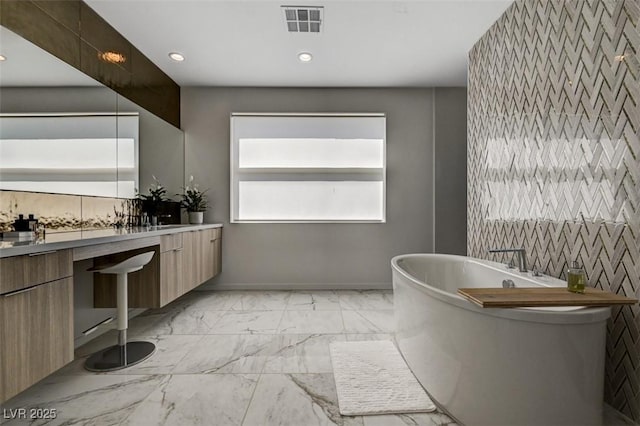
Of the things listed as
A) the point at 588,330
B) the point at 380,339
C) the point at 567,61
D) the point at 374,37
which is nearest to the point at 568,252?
the point at 588,330

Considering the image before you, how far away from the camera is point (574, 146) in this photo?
1.75 m

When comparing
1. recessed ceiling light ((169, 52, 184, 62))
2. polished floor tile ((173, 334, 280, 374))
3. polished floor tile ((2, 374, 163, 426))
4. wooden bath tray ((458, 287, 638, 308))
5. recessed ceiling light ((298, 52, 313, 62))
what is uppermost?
recessed ceiling light ((169, 52, 184, 62))

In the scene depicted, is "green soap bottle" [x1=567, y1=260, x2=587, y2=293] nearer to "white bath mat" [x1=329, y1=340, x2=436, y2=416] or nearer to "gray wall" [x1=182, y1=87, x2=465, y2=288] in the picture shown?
"white bath mat" [x1=329, y1=340, x2=436, y2=416]

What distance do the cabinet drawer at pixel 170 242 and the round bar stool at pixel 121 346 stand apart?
1.32 feet

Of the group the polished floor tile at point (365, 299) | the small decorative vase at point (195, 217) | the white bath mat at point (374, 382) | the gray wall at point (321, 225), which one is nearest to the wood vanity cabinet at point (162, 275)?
the small decorative vase at point (195, 217)

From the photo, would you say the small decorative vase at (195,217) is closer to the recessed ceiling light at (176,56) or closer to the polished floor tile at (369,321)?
the recessed ceiling light at (176,56)

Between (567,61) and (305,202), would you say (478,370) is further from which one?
(305,202)

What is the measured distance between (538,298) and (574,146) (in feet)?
3.35

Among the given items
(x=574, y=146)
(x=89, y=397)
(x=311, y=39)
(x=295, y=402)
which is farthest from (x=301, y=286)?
(x=574, y=146)

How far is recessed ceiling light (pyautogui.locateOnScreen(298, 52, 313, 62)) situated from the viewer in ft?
9.87

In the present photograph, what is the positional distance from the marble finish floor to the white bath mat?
5 cm

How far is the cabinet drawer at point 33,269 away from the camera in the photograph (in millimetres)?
1188

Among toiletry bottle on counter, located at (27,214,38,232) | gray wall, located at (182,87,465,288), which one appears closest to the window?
gray wall, located at (182,87,465,288)

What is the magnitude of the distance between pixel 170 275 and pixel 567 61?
325cm
